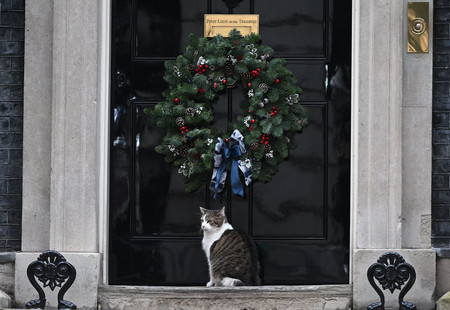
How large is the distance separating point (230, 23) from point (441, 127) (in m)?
1.57

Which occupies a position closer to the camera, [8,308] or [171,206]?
[8,308]

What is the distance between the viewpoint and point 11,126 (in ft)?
21.4

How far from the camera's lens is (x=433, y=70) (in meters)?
6.46

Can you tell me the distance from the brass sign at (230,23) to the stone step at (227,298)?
1.73 m

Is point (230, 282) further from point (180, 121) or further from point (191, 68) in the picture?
point (191, 68)

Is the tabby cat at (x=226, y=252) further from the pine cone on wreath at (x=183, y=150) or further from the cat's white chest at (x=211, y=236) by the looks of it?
the pine cone on wreath at (x=183, y=150)

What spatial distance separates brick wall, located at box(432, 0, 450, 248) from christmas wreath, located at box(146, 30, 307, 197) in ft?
2.93

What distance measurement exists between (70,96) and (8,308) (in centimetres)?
141

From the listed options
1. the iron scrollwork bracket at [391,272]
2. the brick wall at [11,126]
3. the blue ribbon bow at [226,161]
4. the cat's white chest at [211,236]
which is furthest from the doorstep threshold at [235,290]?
the brick wall at [11,126]

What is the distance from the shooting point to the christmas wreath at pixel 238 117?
6.39 metres

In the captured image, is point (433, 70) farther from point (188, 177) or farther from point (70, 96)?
point (70, 96)

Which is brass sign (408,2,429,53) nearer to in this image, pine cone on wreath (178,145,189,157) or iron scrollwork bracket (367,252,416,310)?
iron scrollwork bracket (367,252,416,310)

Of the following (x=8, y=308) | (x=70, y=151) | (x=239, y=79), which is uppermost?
(x=239, y=79)

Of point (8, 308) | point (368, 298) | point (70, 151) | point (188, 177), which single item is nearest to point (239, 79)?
point (188, 177)
